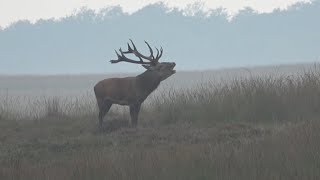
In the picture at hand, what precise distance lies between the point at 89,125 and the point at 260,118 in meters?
3.23

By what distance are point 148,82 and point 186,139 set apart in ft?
6.25

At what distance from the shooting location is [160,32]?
15462 cm

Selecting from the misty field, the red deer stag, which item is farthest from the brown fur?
the misty field

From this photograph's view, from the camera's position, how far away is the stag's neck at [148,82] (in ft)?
36.7

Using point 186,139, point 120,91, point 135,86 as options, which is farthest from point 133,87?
point 186,139

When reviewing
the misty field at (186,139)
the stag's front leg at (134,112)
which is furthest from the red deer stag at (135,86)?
the misty field at (186,139)

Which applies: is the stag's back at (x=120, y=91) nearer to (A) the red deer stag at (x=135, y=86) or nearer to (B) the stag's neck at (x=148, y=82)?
(A) the red deer stag at (x=135, y=86)

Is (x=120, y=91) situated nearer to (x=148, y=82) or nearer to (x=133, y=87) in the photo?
(x=133, y=87)

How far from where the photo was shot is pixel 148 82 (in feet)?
36.7

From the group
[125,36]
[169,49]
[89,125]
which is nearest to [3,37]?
[125,36]

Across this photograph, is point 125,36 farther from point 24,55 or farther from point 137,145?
point 137,145

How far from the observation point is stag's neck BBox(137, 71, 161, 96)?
11172 millimetres

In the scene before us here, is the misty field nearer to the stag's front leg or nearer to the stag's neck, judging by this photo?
the stag's front leg

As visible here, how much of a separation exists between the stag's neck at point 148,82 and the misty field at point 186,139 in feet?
2.34
